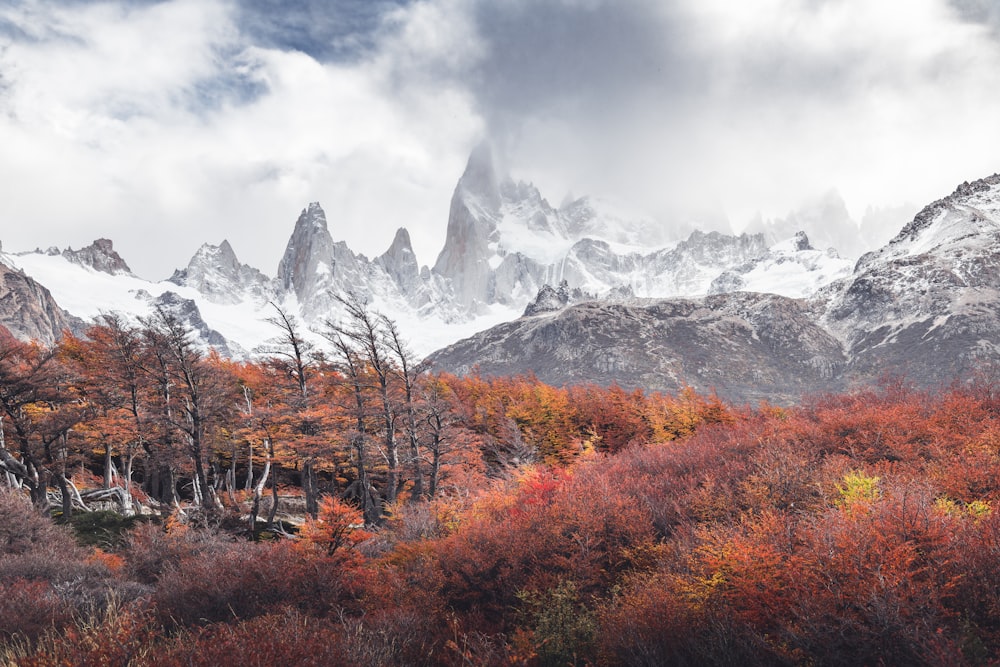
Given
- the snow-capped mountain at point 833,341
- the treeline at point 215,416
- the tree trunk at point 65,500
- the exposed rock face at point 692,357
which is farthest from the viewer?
the exposed rock face at point 692,357

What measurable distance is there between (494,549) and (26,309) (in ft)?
583

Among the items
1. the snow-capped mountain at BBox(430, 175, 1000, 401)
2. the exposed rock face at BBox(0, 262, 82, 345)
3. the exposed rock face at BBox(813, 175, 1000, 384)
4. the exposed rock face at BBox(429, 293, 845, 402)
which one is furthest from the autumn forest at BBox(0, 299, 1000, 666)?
the exposed rock face at BBox(813, 175, 1000, 384)

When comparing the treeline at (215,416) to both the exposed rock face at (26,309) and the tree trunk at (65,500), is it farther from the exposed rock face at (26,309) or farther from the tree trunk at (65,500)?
the exposed rock face at (26,309)

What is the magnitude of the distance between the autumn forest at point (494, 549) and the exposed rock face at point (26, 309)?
5498 inches

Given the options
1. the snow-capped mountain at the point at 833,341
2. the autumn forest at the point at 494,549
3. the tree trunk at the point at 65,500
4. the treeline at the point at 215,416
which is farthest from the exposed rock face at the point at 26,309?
the autumn forest at the point at 494,549

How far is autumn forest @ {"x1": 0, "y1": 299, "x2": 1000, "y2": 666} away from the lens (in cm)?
589

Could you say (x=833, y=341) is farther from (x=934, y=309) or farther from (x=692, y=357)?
(x=692, y=357)

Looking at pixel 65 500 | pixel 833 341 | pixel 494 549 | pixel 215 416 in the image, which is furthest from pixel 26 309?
pixel 833 341

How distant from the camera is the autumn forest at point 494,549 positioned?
19.3 ft

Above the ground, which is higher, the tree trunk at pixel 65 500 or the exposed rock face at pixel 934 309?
the tree trunk at pixel 65 500

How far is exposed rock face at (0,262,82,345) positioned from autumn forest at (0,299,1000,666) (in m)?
140

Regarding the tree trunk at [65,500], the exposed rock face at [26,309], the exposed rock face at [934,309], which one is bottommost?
the exposed rock face at [934,309]

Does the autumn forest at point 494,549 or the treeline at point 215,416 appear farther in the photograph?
the treeline at point 215,416

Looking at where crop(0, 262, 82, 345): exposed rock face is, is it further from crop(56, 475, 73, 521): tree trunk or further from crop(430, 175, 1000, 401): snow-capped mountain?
crop(56, 475, 73, 521): tree trunk
